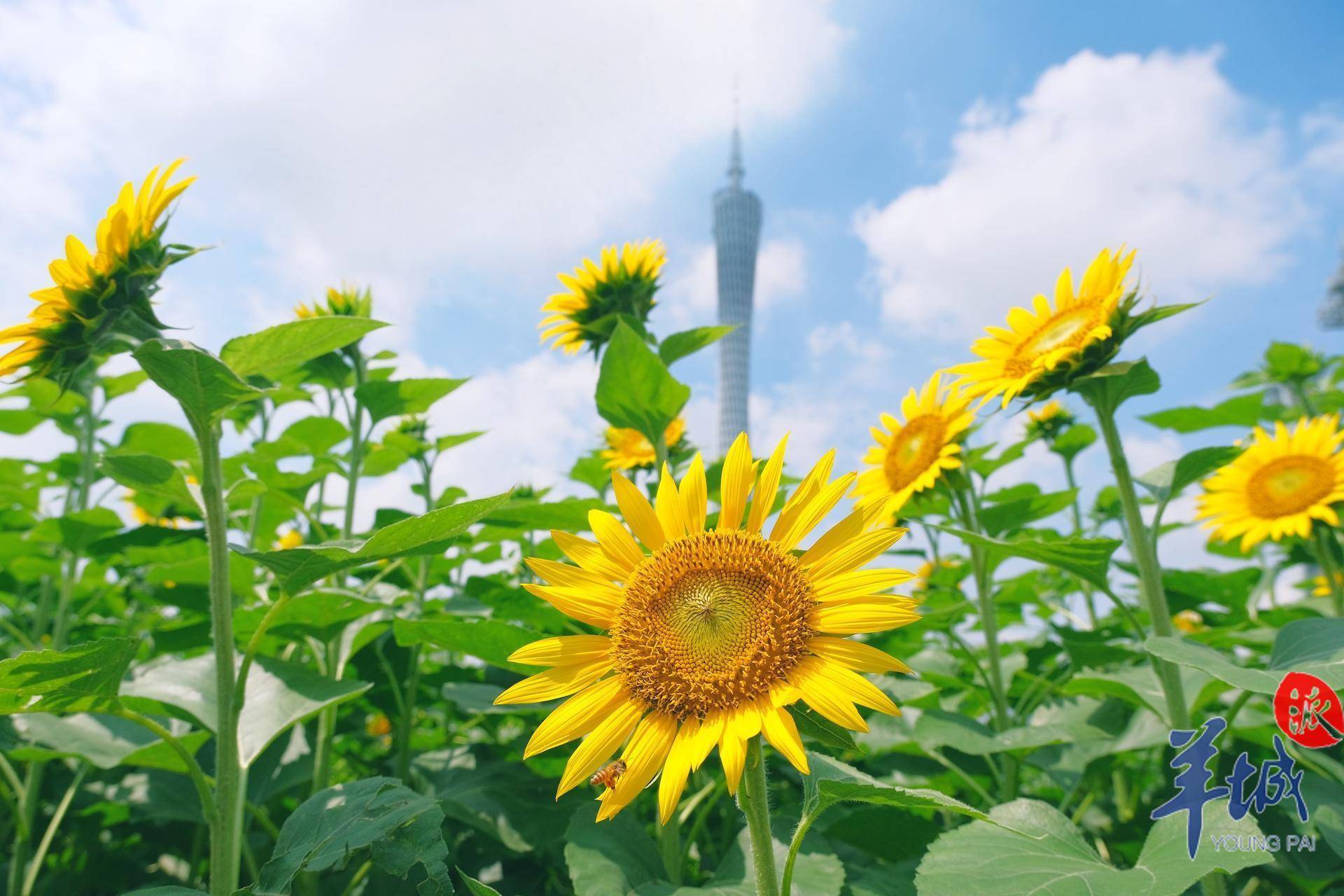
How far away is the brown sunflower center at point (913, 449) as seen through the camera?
2.71m

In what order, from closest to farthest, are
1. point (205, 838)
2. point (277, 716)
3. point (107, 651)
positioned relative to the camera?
point (107, 651) → point (277, 716) → point (205, 838)

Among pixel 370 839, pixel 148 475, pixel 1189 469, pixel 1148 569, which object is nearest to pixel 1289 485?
pixel 1189 469

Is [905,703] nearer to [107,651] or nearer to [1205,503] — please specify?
[1205,503]

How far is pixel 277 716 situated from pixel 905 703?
170cm

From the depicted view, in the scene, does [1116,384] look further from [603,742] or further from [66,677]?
[66,677]

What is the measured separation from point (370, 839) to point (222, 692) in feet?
1.73

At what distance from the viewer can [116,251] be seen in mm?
1717

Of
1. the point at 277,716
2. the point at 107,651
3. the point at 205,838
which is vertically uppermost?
the point at 107,651

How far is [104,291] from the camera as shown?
1.72 metres

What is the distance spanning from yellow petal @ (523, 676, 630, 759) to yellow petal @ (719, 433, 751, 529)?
0.33 metres

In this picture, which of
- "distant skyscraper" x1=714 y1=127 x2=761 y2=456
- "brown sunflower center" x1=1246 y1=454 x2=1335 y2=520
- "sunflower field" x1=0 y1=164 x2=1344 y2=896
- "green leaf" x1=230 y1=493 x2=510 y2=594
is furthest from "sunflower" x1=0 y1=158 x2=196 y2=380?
"distant skyscraper" x1=714 y1=127 x2=761 y2=456

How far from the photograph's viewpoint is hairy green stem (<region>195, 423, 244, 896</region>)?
5.38 ft

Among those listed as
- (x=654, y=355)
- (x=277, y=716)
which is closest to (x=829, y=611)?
(x=654, y=355)

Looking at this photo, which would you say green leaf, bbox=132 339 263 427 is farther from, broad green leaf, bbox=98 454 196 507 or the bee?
the bee
